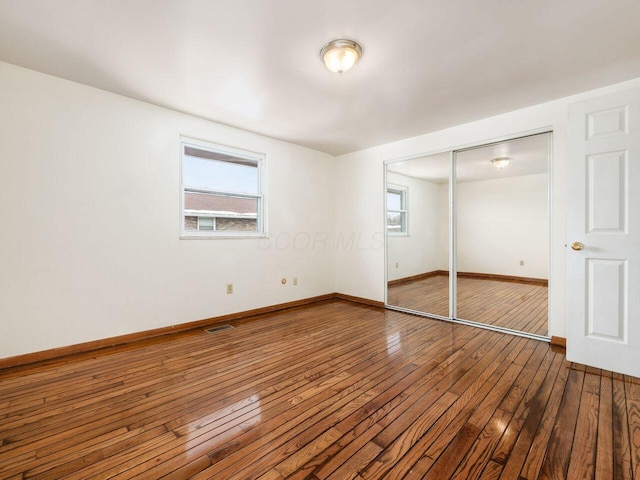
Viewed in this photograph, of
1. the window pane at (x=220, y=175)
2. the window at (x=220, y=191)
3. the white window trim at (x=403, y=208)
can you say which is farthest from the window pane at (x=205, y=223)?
the white window trim at (x=403, y=208)

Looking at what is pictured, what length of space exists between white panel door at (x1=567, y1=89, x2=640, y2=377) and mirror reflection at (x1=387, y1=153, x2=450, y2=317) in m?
1.42

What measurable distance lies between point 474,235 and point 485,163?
0.93 meters

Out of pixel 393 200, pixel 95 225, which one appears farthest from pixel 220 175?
pixel 393 200

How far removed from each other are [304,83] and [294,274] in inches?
107

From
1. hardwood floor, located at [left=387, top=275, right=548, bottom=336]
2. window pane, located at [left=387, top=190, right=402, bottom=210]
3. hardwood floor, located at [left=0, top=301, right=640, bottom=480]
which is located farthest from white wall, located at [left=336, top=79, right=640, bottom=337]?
hardwood floor, located at [left=0, top=301, right=640, bottom=480]

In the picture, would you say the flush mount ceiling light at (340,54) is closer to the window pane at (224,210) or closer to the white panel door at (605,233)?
the white panel door at (605,233)

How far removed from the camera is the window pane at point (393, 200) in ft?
14.5

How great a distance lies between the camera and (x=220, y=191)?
12.1ft

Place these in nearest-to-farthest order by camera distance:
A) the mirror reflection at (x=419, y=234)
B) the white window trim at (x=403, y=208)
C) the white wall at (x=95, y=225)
→ the white wall at (x=95, y=225)
the mirror reflection at (x=419, y=234)
the white window trim at (x=403, y=208)

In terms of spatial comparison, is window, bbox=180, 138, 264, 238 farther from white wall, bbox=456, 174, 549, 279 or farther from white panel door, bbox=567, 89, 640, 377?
white panel door, bbox=567, 89, 640, 377

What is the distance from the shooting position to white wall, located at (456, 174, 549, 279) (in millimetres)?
3404

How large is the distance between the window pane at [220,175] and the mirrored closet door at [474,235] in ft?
6.75

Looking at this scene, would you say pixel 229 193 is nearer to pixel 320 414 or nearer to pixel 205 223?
pixel 205 223

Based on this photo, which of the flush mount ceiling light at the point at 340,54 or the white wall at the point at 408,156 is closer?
the flush mount ceiling light at the point at 340,54
